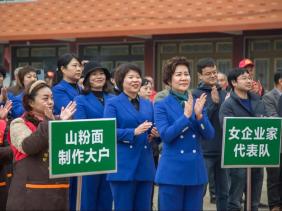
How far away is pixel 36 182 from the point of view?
190 inches

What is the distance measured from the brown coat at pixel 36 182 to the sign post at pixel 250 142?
155 cm

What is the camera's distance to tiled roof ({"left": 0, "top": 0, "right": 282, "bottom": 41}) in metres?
14.9

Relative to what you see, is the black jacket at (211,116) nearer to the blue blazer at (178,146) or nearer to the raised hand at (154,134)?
the raised hand at (154,134)

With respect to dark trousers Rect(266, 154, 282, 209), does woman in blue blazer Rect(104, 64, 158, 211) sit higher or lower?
higher

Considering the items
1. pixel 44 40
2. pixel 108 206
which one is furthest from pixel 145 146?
pixel 44 40

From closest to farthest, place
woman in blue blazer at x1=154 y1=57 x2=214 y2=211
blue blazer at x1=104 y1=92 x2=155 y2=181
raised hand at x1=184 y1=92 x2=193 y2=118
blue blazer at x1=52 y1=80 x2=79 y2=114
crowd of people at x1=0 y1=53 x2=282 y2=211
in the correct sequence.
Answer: crowd of people at x1=0 y1=53 x2=282 y2=211 → raised hand at x1=184 y1=92 x2=193 y2=118 → woman in blue blazer at x1=154 y1=57 x2=214 y2=211 → blue blazer at x1=104 y1=92 x2=155 y2=181 → blue blazer at x1=52 y1=80 x2=79 y2=114

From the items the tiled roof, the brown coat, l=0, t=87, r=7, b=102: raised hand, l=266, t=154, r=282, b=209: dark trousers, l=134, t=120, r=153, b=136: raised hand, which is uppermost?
the tiled roof

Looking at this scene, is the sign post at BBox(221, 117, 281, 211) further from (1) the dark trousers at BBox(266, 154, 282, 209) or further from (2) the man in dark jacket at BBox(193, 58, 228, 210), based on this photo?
(1) the dark trousers at BBox(266, 154, 282, 209)

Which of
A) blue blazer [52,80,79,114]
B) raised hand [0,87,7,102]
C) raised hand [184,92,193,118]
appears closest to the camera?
raised hand [184,92,193,118]

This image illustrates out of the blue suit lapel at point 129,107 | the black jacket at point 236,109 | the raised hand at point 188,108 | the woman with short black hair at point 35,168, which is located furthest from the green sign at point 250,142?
the woman with short black hair at point 35,168

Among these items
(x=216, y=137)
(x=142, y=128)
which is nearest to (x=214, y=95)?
(x=216, y=137)

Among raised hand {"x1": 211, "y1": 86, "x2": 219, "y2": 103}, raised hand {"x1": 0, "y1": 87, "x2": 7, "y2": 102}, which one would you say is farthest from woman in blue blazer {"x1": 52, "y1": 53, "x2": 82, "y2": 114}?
raised hand {"x1": 211, "y1": 86, "x2": 219, "y2": 103}

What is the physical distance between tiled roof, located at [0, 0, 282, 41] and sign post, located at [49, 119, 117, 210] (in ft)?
32.9

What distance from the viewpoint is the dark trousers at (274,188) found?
7.93m
